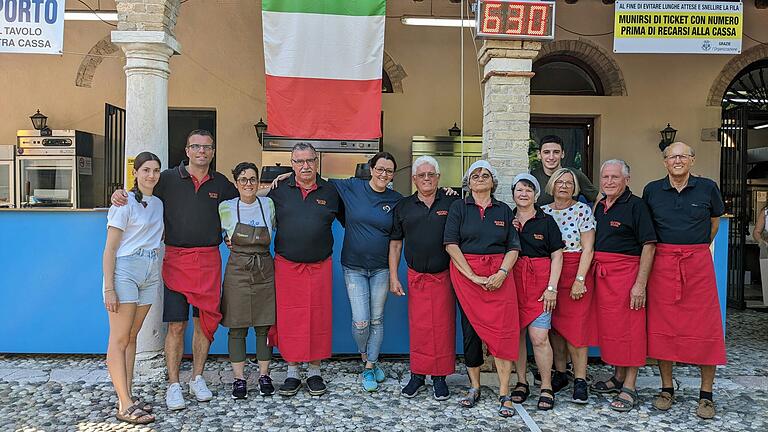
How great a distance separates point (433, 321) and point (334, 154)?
4215 mm

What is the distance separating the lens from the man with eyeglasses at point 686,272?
3.71m

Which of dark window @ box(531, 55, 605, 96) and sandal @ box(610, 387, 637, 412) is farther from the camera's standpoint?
dark window @ box(531, 55, 605, 96)

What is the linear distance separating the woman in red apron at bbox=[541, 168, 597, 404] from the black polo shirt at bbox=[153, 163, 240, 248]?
225cm

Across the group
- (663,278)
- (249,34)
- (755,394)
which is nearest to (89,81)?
(249,34)

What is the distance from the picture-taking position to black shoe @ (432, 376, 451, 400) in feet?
13.1

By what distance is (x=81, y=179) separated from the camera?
8672mm

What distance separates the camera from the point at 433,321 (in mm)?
3951

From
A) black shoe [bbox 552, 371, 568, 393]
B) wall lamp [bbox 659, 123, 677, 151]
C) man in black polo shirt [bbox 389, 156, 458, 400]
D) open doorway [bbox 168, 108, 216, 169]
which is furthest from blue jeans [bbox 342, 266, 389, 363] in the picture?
wall lamp [bbox 659, 123, 677, 151]

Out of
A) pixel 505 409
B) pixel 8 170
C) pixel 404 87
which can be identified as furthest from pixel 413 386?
pixel 8 170

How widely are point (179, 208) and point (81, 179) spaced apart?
19.2ft

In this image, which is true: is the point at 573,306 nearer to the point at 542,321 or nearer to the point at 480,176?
the point at 542,321

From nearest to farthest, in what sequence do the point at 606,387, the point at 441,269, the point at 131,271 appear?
the point at 131,271
the point at 441,269
the point at 606,387

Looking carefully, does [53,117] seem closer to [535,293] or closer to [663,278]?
[535,293]

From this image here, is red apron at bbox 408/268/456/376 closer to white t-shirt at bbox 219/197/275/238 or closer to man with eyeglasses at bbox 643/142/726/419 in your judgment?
white t-shirt at bbox 219/197/275/238
